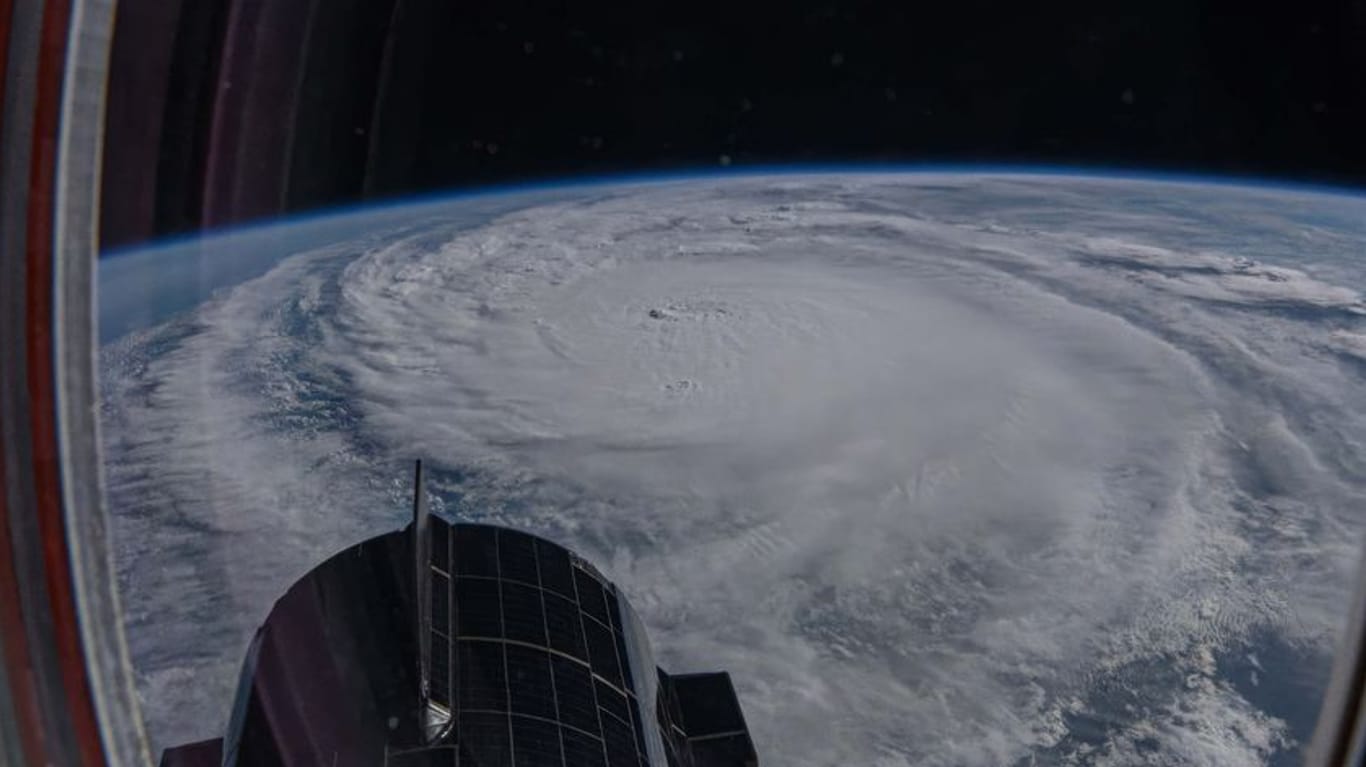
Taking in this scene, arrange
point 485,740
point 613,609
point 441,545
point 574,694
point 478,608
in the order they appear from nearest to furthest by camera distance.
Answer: point 485,740, point 574,694, point 478,608, point 441,545, point 613,609

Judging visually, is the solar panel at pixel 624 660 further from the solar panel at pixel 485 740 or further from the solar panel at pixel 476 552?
the solar panel at pixel 485 740

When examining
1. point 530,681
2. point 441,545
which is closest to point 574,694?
point 530,681

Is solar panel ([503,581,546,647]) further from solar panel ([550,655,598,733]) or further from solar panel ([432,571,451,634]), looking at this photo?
solar panel ([432,571,451,634])

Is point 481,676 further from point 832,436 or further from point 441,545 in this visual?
point 832,436

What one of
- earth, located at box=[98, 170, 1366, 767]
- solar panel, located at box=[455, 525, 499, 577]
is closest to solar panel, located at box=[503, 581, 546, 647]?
solar panel, located at box=[455, 525, 499, 577]

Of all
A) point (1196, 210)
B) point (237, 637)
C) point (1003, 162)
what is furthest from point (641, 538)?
point (1196, 210)

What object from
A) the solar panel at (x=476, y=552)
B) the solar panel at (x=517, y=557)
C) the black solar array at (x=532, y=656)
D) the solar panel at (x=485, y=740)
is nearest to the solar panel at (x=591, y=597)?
the black solar array at (x=532, y=656)

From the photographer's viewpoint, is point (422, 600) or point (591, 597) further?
point (591, 597)
